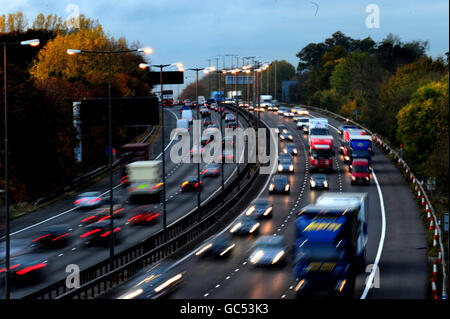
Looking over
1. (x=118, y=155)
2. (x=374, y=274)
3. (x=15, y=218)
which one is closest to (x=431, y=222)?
(x=374, y=274)

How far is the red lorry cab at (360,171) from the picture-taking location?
254ft

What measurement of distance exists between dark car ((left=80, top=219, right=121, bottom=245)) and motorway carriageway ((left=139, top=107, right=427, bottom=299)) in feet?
25.2

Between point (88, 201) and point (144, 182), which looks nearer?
point (144, 182)

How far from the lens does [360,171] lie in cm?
7744

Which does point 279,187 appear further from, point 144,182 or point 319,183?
point 144,182

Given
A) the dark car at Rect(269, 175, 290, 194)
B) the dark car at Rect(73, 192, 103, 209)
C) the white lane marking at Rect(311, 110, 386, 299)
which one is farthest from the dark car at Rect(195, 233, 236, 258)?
the dark car at Rect(269, 175, 290, 194)

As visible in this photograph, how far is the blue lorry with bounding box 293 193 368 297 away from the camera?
30016mm

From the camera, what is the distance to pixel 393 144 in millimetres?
114938

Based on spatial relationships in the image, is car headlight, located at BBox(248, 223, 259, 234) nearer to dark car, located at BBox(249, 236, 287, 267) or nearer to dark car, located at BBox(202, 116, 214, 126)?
dark car, located at BBox(249, 236, 287, 267)

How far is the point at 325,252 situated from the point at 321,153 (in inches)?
2188

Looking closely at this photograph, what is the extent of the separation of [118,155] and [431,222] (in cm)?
5375

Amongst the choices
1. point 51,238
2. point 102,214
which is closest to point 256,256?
point 51,238
